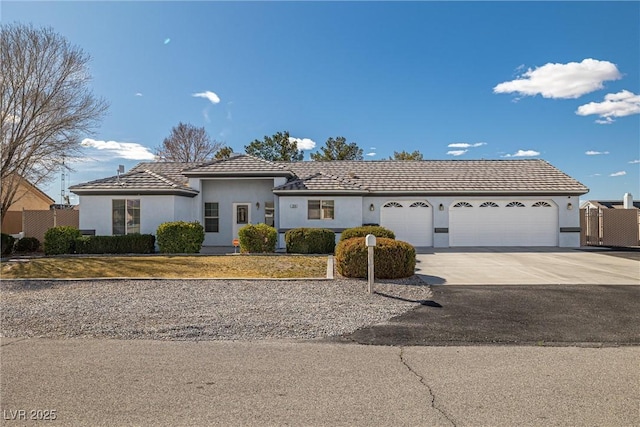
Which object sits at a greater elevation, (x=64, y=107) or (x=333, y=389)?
(x=64, y=107)

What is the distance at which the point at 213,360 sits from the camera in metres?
5.44

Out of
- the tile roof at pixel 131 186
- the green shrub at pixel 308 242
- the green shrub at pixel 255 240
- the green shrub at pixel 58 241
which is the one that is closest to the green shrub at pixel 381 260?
the green shrub at pixel 308 242

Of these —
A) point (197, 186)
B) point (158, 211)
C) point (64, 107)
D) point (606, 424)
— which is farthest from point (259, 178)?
point (606, 424)

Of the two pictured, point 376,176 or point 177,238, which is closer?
point 177,238

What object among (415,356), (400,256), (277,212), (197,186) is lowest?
(415,356)

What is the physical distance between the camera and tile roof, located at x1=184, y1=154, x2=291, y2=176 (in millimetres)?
20453

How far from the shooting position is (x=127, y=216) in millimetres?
19359

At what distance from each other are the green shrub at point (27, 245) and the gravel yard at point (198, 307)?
972cm

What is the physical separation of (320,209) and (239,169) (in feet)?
15.2

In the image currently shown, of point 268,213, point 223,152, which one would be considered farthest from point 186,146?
point 268,213


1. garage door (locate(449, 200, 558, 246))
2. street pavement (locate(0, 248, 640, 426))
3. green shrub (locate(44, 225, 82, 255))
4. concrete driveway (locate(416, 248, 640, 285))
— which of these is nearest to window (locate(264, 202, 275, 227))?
concrete driveway (locate(416, 248, 640, 285))

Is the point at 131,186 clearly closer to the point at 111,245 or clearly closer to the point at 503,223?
the point at 111,245

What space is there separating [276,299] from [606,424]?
649 cm

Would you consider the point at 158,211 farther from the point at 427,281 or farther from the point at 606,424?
the point at 606,424
